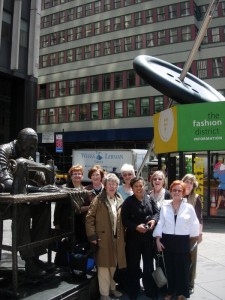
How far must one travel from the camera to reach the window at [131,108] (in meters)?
41.0

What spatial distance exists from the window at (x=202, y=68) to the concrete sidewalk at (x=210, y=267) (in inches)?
1154

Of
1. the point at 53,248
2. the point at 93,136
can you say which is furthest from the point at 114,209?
the point at 93,136

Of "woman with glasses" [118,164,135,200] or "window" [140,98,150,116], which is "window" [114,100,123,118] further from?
"woman with glasses" [118,164,135,200]

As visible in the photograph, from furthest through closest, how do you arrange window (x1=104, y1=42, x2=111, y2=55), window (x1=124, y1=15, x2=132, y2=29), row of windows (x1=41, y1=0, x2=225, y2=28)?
window (x1=104, y1=42, x2=111, y2=55) < window (x1=124, y1=15, x2=132, y2=29) < row of windows (x1=41, y1=0, x2=225, y2=28)

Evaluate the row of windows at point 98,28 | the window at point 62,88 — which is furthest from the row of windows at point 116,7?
the window at point 62,88

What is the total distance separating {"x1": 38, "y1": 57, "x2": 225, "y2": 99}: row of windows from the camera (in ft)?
123

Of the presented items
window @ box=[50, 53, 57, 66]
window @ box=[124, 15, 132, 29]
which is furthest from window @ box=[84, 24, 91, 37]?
window @ box=[50, 53, 57, 66]

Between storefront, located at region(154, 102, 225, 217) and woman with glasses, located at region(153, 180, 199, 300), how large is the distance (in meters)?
7.41

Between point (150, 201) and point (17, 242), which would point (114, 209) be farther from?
point (17, 242)

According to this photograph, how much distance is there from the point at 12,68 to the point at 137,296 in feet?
61.2

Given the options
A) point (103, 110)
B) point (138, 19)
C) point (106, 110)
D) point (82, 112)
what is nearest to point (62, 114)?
point (82, 112)

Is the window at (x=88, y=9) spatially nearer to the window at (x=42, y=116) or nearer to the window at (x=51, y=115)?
the window at (x=51, y=115)

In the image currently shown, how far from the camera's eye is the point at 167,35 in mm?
40562

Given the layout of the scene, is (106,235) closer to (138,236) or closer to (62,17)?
(138,236)
